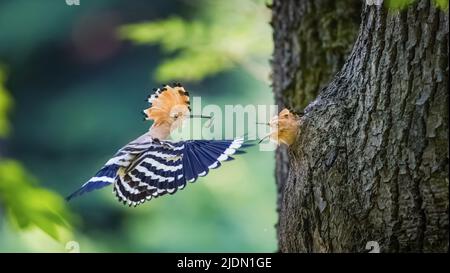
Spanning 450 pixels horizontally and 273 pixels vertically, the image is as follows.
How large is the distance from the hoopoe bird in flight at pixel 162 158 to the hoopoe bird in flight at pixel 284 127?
12 cm

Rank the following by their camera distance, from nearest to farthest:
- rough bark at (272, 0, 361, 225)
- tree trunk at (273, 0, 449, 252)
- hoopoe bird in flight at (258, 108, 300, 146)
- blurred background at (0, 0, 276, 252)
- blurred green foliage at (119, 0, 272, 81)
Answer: tree trunk at (273, 0, 449, 252), hoopoe bird in flight at (258, 108, 300, 146), rough bark at (272, 0, 361, 225), blurred green foliage at (119, 0, 272, 81), blurred background at (0, 0, 276, 252)

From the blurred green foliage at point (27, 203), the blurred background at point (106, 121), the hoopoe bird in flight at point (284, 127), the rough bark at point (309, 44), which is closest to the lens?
the blurred green foliage at point (27, 203)

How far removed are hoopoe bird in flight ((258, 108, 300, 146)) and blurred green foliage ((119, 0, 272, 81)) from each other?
105cm

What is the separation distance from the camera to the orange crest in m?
1.30

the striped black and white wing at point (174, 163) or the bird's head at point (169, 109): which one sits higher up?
the bird's head at point (169, 109)

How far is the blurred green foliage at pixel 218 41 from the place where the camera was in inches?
96.8

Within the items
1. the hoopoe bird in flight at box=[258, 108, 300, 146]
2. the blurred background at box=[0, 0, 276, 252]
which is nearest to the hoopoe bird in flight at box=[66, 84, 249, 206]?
the hoopoe bird in flight at box=[258, 108, 300, 146]

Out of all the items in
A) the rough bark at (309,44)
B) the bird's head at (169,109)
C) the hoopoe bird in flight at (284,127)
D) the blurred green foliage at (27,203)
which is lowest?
the blurred green foliage at (27,203)

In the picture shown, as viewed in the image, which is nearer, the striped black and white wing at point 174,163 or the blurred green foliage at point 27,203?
the blurred green foliage at point 27,203

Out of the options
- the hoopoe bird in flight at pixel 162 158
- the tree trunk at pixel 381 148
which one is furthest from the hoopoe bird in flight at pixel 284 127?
the hoopoe bird in flight at pixel 162 158

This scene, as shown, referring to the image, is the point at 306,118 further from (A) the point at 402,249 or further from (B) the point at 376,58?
(A) the point at 402,249

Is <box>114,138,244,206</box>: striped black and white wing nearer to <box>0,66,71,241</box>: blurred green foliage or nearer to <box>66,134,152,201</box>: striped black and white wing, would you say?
<box>66,134,152,201</box>: striped black and white wing

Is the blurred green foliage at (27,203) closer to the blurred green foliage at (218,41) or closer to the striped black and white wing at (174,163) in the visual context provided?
the striped black and white wing at (174,163)
